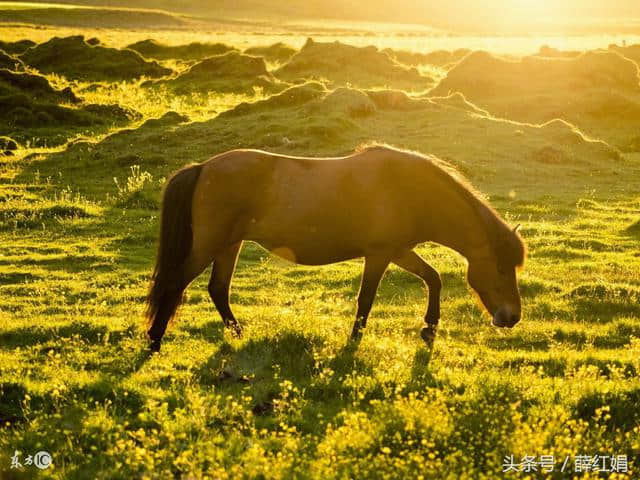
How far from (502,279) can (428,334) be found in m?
1.30

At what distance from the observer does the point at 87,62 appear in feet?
170

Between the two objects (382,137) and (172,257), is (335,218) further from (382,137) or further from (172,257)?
(382,137)

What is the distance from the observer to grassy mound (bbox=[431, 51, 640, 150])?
37594 millimetres

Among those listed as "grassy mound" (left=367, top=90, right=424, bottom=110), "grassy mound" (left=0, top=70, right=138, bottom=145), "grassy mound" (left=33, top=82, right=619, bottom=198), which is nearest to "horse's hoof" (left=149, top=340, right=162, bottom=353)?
"grassy mound" (left=33, top=82, right=619, bottom=198)

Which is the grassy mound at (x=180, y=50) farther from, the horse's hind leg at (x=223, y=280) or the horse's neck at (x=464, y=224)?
the horse's neck at (x=464, y=224)

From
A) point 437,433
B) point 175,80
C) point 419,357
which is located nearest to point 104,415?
point 437,433

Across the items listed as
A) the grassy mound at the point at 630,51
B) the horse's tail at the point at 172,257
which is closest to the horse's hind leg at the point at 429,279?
the horse's tail at the point at 172,257

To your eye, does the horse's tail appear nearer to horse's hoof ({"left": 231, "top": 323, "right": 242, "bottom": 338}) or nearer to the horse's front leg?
horse's hoof ({"left": 231, "top": 323, "right": 242, "bottom": 338})

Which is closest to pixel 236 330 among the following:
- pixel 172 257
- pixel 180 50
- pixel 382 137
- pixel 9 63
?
pixel 172 257

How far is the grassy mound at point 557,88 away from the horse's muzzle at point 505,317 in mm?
29128

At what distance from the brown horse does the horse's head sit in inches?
0.5

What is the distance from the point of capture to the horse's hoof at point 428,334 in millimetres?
9962

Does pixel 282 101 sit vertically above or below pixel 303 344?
above

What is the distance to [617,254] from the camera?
16422 mm
